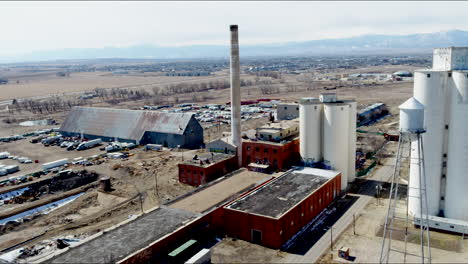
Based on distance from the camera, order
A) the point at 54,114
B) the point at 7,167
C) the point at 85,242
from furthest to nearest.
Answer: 1. the point at 54,114
2. the point at 7,167
3. the point at 85,242

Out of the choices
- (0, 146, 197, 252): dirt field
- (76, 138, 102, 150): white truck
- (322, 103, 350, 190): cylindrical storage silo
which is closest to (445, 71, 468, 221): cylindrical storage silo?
(322, 103, 350, 190): cylindrical storage silo

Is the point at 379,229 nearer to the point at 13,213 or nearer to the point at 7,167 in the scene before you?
the point at 13,213

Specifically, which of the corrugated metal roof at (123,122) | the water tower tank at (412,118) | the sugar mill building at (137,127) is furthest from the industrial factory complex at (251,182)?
the water tower tank at (412,118)

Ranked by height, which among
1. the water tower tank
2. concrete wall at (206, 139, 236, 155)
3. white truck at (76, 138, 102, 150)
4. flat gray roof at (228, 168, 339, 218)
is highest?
the water tower tank

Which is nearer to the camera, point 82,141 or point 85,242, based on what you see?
point 85,242

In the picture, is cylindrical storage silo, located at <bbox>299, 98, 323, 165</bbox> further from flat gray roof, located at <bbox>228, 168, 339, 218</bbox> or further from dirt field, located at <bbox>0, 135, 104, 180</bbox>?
dirt field, located at <bbox>0, 135, 104, 180</bbox>

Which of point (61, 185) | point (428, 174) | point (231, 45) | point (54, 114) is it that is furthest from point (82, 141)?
point (428, 174)

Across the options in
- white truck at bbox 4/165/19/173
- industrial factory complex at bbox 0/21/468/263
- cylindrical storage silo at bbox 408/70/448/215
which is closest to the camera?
industrial factory complex at bbox 0/21/468/263
